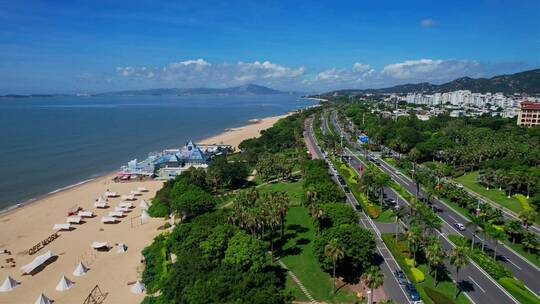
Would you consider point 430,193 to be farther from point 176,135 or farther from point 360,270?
point 176,135

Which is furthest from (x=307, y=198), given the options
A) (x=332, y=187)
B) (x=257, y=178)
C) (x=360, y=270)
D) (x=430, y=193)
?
(x=257, y=178)

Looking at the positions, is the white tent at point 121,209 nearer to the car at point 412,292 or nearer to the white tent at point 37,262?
the white tent at point 37,262

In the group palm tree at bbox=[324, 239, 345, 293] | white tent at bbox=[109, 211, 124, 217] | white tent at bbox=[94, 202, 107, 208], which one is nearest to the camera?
palm tree at bbox=[324, 239, 345, 293]

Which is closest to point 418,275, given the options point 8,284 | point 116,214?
point 8,284

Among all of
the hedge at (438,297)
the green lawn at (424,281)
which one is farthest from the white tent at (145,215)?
the hedge at (438,297)

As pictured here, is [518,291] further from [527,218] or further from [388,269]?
[527,218]

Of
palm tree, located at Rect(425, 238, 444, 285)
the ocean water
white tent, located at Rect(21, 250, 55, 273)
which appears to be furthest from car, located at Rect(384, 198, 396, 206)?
the ocean water

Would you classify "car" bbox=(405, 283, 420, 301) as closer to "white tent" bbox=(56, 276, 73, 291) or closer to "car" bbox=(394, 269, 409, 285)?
"car" bbox=(394, 269, 409, 285)
